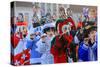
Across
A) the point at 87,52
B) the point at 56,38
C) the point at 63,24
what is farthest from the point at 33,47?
the point at 87,52

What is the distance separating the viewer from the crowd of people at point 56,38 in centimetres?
135

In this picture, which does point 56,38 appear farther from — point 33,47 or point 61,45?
point 33,47

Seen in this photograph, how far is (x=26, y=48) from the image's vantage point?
53.7 inches

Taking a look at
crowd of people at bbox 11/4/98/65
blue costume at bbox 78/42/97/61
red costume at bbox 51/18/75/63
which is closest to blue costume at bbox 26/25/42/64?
crowd of people at bbox 11/4/98/65

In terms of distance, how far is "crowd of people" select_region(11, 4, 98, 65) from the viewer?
4.43 feet

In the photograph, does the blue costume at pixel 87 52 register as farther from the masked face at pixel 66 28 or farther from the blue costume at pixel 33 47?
the blue costume at pixel 33 47

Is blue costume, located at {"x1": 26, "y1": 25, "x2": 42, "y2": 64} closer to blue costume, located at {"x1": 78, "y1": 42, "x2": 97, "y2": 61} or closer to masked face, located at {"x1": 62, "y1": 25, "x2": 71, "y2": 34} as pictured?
masked face, located at {"x1": 62, "y1": 25, "x2": 71, "y2": 34}

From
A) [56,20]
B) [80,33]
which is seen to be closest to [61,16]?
[56,20]

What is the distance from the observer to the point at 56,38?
144 cm

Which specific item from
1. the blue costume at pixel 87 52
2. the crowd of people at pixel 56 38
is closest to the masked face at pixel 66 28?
the crowd of people at pixel 56 38

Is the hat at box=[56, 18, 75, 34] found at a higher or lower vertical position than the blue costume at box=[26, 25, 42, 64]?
higher

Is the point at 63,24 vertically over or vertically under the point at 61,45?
over

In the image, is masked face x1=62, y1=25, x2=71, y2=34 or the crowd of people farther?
masked face x1=62, y1=25, x2=71, y2=34

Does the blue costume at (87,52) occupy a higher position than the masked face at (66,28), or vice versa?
the masked face at (66,28)
